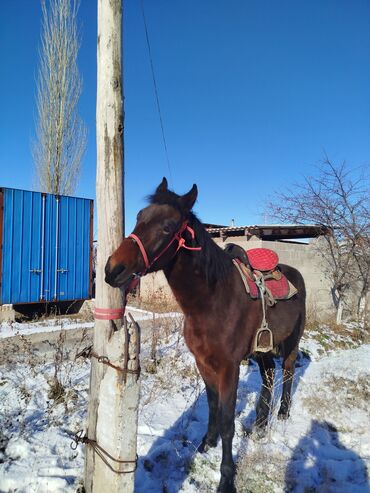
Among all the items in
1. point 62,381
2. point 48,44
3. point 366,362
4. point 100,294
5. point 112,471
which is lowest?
point 366,362

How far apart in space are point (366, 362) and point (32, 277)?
7.17m

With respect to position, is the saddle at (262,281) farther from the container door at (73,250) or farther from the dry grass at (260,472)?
the container door at (73,250)

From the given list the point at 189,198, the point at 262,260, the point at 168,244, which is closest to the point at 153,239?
the point at 168,244

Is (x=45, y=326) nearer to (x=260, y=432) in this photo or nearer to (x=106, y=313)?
(x=260, y=432)

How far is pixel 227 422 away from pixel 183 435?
0.86m

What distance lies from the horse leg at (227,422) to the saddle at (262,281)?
0.39 meters

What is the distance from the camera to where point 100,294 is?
1.88 meters

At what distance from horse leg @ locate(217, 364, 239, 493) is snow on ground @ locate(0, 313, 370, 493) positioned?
0.18m

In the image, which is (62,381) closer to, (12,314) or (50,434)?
(50,434)

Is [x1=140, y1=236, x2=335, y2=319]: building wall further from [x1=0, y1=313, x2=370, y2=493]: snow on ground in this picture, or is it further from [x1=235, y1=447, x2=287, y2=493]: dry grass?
[x1=235, y1=447, x2=287, y2=493]: dry grass

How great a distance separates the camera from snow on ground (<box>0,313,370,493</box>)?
2377mm

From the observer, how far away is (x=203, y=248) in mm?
2373

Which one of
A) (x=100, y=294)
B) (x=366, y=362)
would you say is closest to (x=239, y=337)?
(x=100, y=294)

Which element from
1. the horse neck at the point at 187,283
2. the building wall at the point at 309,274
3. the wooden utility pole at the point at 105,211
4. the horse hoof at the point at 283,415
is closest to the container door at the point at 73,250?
the building wall at the point at 309,274
